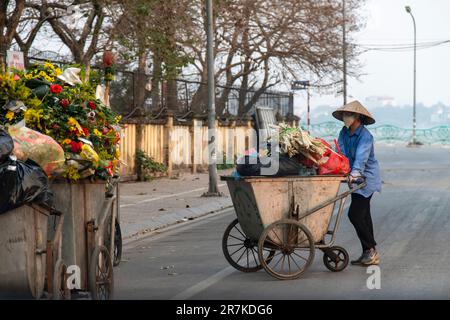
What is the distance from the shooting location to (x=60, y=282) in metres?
7.70

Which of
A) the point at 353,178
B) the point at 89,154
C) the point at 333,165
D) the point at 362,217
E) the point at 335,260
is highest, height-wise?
the point at 89,154

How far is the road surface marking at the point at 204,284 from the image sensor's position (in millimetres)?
9469

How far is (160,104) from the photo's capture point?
30312 mm

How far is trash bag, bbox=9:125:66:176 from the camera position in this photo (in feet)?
25.1

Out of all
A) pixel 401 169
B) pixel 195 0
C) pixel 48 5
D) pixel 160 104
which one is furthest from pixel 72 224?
pixel 401 169

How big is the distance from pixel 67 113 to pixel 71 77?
0.63 m

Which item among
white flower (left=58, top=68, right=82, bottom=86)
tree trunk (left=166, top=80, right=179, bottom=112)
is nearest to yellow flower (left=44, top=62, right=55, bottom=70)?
white flower (left=58, top=68, right=82, bottom=86)

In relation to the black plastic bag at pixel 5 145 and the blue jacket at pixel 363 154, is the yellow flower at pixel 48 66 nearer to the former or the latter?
the black plastic bag at pixel 5 145

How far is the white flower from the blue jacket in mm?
3263

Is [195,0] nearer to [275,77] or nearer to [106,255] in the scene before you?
[275,77]

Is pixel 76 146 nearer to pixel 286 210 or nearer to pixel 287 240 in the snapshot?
pixel 286 210

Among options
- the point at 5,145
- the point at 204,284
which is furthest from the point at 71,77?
the point at 204,284

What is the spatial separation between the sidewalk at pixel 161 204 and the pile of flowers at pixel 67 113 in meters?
5.94

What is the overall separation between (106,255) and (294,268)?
3.08m
